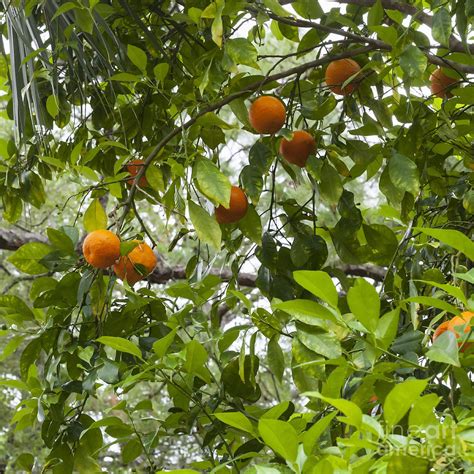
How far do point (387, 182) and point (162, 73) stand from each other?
1.19ft

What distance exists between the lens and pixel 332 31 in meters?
1.27

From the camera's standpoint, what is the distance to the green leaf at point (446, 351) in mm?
679

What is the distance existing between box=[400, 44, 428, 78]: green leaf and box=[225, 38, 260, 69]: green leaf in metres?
0.20

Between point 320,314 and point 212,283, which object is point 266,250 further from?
point 320,314

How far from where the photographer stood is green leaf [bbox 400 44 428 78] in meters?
1.12

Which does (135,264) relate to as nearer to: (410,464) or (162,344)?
(162,344)

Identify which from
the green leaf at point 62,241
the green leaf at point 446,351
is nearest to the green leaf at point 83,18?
the green leaf at point 62,241

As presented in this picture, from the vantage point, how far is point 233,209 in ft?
3.94

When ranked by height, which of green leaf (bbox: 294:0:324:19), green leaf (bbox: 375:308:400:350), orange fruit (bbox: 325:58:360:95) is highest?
green leaf (bbox: 294:0:324:19)

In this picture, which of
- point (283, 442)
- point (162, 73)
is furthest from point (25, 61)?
point (283, 442)

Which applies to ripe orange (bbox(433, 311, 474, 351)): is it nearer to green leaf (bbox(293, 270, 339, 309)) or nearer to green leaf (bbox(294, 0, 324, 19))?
green leaf (bbox(293, 270, 339, 309))

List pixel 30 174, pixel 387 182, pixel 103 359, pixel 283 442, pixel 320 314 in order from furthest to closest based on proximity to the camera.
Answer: pixel 30 174, pixel 387 182, pixel 103 359, pixel 320 314, pixel 283 442

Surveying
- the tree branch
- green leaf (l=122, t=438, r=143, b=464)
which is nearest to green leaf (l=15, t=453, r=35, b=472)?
green leaf (l=122, t=438, r=143, b=464)

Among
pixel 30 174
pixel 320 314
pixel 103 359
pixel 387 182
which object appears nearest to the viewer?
pixel 320 314
